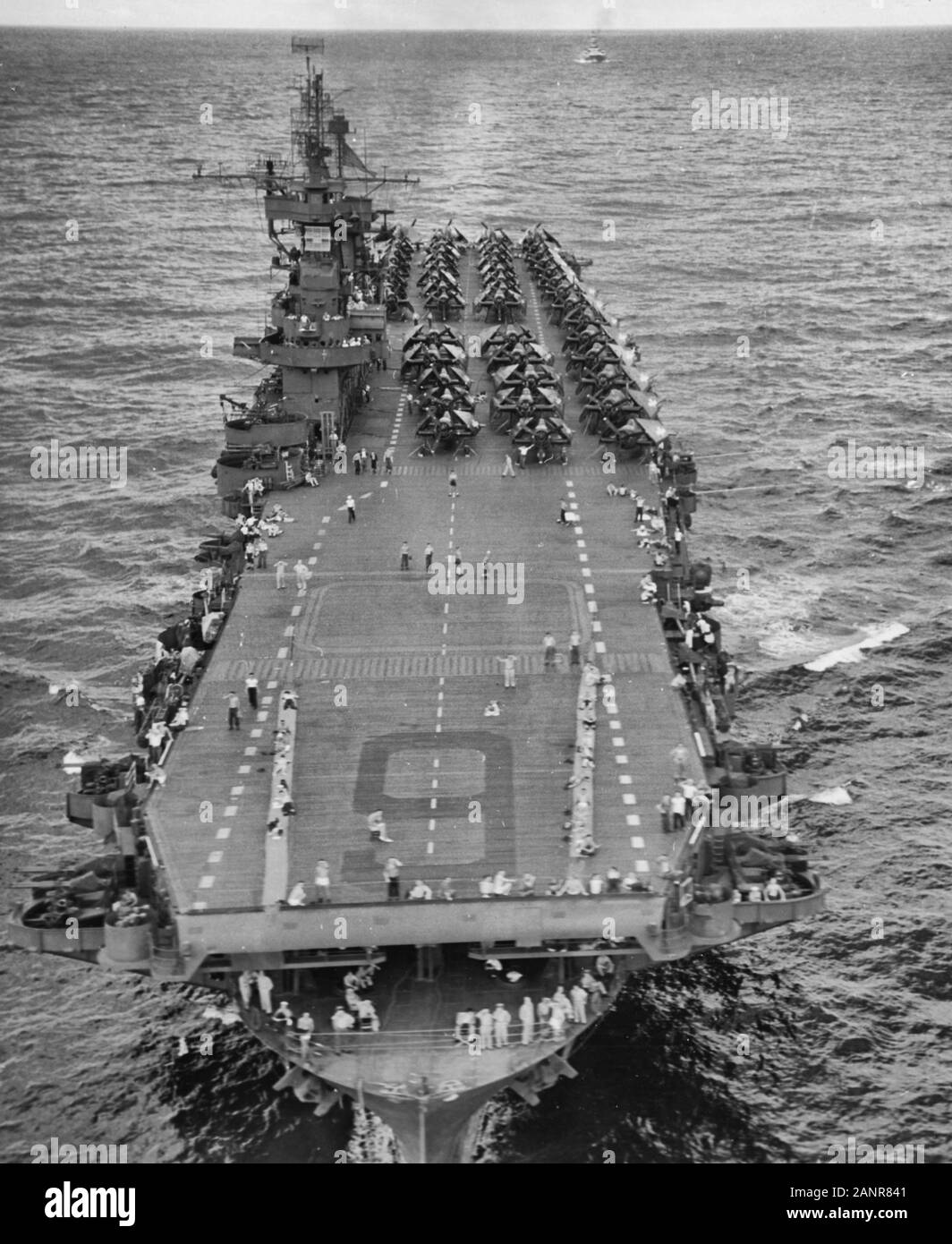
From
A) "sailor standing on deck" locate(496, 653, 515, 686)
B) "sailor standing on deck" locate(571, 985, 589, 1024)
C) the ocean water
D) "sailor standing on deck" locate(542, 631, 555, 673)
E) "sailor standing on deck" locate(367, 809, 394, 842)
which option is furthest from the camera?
"sailor standing on deck" locate(542, 631, 555, 673)

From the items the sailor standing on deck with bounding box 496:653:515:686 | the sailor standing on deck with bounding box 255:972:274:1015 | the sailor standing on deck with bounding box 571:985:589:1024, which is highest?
the sailor standing on deck with bounding box 496:653:515:686

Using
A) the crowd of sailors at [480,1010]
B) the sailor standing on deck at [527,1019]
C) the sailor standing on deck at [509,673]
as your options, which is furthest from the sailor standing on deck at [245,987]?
the sailor standing on deck at [509,673]

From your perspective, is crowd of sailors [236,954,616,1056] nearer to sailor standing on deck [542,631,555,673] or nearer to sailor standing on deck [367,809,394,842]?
sailor standing on deck [367,809,394,842]

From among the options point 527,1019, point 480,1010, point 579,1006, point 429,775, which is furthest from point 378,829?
point 579,1006

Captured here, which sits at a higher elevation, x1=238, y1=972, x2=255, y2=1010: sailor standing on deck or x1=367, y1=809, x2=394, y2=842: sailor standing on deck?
x1=367, y1=809, x2=394, y2=842: sailor standing on deck

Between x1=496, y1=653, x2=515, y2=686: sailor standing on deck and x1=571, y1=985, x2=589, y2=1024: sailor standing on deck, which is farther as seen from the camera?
x1=496, y1=653, x2=515, y2=686: sailor standing on deck

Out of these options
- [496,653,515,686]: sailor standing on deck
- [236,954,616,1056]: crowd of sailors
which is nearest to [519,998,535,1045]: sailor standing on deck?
[236,954,616,1056]: crowd of sailors

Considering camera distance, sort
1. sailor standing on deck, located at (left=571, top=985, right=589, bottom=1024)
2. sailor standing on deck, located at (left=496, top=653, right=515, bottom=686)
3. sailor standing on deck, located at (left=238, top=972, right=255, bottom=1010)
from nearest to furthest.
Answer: sailor standing on deck, located at (left=571, top=985, right=589, bottom=1024) → sailor standing on deck, located at (left=238, top=972, right=255, bottom=1010) → sailor standing on deck, located at (left=496, top=653, right=515, bottom=686)

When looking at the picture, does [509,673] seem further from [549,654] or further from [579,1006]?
[579,1006]

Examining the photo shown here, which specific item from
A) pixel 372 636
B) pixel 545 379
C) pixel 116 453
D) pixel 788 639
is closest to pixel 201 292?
pixel 116 453
